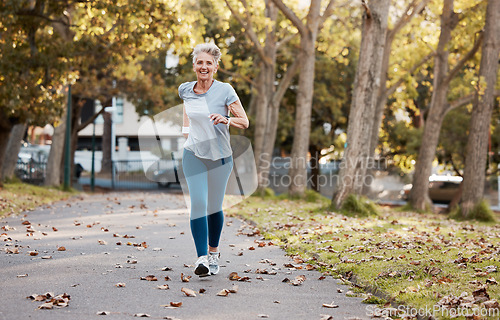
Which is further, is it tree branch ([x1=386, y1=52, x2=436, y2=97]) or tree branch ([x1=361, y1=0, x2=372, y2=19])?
tree branch ([x1=386, y1=52, x2=436, y2=97])

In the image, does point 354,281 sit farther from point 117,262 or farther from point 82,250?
point 82,250

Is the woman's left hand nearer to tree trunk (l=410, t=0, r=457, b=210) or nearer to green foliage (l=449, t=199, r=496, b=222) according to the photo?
green foliage (l=449, t=199, r=496, b=222)

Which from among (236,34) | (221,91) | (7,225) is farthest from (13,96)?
(236,34)

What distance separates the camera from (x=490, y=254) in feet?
28.0

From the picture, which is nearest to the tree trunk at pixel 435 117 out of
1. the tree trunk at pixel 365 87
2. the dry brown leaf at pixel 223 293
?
the tree trunk at pixel 365 87

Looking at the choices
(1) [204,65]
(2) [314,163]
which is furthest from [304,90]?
(2) [314,163]

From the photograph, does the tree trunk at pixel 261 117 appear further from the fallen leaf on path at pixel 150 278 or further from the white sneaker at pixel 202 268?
the white sneaker at pixel 202 268

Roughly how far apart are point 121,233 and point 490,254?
18.6 feet

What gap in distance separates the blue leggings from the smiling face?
72 cm

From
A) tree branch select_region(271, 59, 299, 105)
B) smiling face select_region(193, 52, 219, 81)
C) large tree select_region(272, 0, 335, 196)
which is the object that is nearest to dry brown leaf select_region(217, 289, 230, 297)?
smiling face select_region(193, 52, 219, 81)

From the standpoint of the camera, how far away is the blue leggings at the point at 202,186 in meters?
6.69

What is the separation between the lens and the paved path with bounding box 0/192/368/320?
217 inches

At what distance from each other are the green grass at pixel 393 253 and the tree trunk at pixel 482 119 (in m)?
4.22

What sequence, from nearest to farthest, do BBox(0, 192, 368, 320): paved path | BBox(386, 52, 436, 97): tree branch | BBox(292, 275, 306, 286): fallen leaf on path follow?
BBox(0, 192, 368, 320): paved path, BBox(292, 275, 306, 286): fallen leaf on path, BBox(386, 52, 436, 97): tree branch
